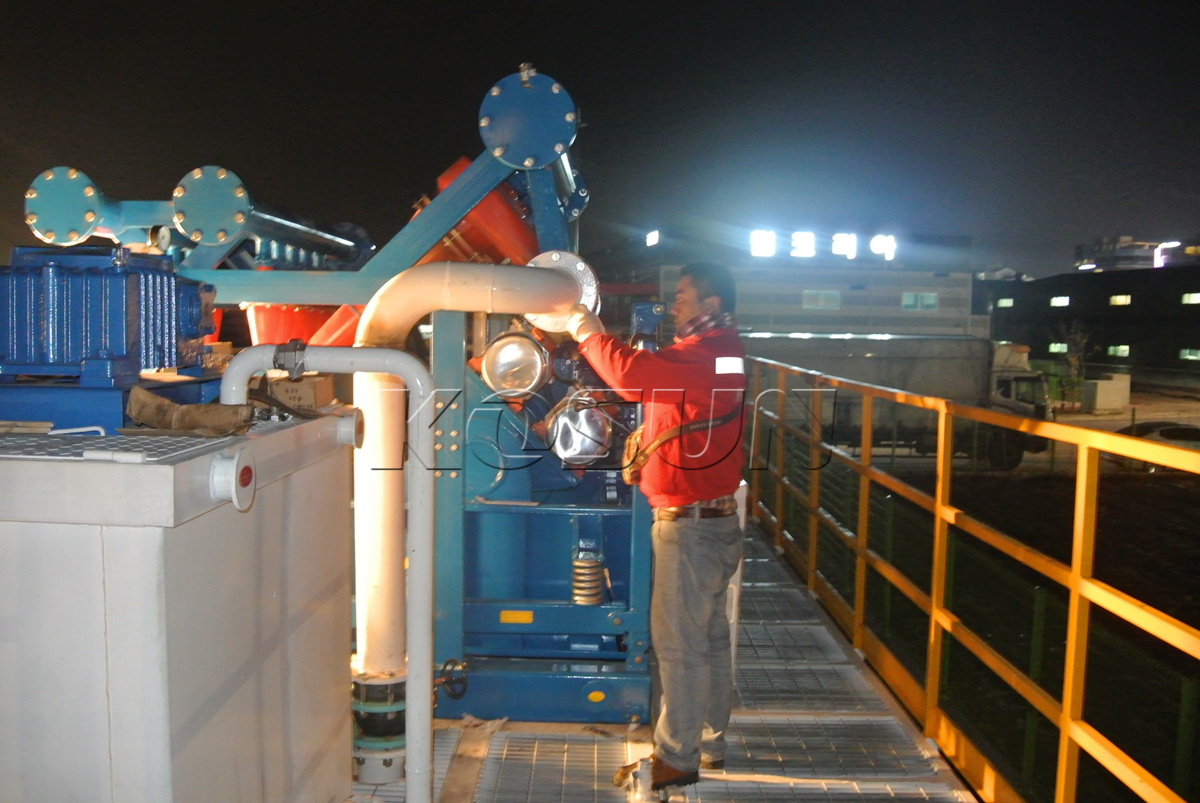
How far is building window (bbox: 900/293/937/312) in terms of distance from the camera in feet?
57.0

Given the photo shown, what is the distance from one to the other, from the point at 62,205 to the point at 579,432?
2.22m

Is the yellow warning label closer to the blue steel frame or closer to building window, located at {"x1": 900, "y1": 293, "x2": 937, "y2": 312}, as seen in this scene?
the blue steel frame

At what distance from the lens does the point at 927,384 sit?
11938 mm

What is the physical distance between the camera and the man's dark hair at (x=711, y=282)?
136 inches

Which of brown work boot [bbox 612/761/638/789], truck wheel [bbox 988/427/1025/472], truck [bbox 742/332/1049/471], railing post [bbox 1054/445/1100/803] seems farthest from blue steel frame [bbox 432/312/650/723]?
truck wheel [bbox 988/427/1025/472]

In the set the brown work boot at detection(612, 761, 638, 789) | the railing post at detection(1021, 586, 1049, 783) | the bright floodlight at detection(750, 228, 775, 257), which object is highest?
the bright floodlight at detection(750, 228, 775, 257)

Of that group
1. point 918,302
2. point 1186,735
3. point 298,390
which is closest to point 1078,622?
point 1186,735

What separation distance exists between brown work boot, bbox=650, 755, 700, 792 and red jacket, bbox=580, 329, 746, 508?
100cm

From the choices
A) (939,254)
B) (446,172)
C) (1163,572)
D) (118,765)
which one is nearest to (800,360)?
(1163,572)

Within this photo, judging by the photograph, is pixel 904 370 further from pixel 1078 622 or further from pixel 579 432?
pixel 1078 622

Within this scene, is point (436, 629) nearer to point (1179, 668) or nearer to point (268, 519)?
point (268, 519)

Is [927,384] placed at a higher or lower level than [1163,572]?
higher

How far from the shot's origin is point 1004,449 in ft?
45.3

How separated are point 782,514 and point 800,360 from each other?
493cm
